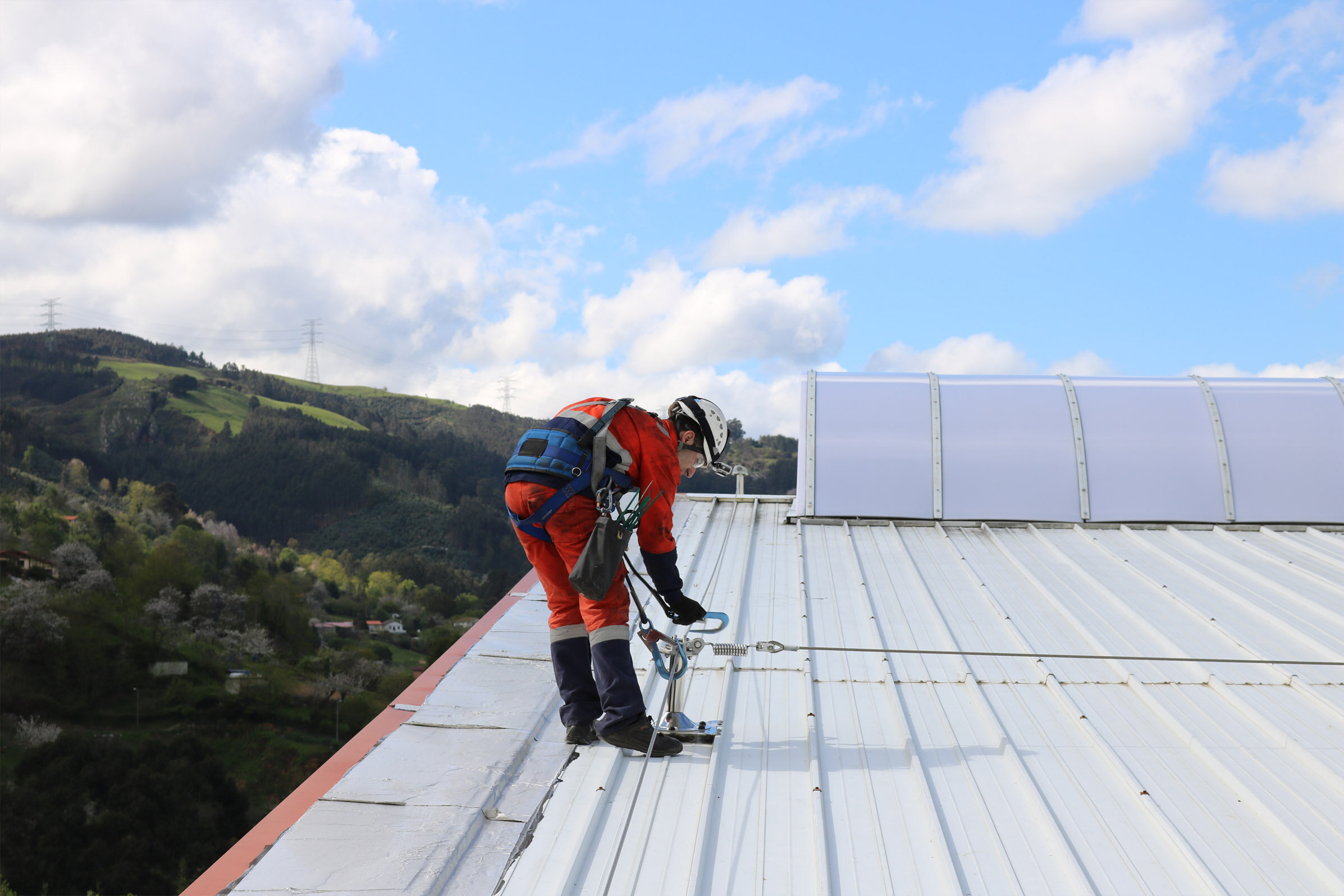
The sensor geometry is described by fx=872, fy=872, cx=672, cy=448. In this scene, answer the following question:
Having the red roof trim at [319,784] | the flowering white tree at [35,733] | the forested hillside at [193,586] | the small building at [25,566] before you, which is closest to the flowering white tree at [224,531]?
the forested hillside at [193,586]

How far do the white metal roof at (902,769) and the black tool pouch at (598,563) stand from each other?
717 millimetres

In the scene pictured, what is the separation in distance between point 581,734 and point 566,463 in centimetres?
116

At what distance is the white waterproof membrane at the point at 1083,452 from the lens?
8188 millimetres

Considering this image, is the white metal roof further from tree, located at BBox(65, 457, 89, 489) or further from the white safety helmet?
tree, located at BBox(65, 457, 89, 489)

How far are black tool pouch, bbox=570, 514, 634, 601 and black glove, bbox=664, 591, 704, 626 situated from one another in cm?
39

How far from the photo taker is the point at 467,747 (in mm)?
3674

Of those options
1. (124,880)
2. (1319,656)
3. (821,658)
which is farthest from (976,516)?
(124,880)

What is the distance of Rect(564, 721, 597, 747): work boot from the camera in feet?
12.2

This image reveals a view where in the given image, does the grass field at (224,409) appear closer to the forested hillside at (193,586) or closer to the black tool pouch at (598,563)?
the forested hillside at (193,586)

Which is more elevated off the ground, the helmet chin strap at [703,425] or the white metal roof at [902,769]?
the helmet chin strap at [703,425]

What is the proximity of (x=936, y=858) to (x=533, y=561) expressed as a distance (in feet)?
6.36

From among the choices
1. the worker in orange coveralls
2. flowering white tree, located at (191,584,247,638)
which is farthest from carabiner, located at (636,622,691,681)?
flowering white tree, located at (191,584,247,638)

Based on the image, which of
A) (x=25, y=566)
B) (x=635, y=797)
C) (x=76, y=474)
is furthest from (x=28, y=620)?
(x=635, y=797)

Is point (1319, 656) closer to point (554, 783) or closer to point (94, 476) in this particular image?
point (554, 783)
